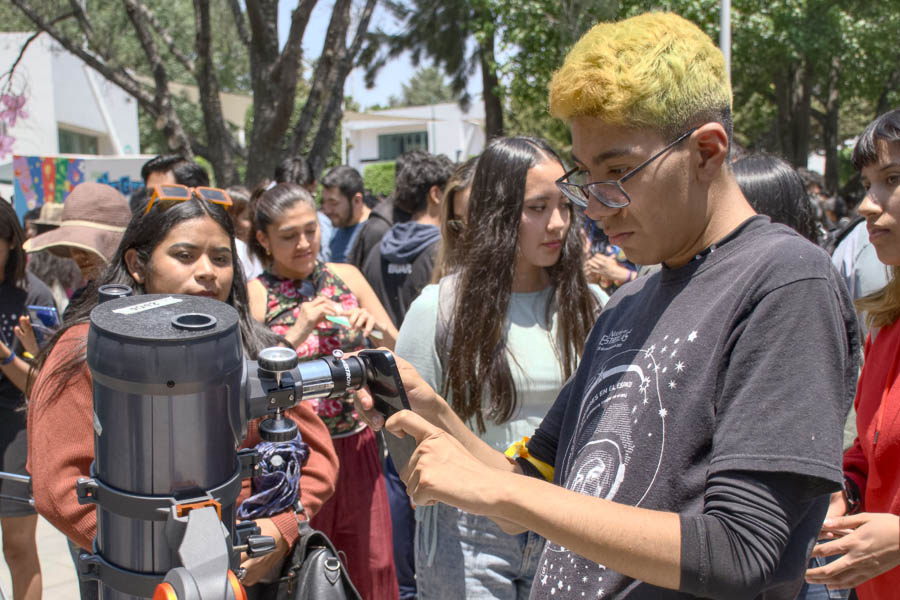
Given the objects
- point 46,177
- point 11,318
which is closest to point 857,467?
point 11,318

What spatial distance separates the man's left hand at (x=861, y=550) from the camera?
69.1 inches

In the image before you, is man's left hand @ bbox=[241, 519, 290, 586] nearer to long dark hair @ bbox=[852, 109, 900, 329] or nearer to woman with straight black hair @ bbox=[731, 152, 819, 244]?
long dark hair @ bbox=[852, 109, 900, 329]

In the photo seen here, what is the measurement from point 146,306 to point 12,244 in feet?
9.73

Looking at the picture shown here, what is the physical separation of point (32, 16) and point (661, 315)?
37.8 feet

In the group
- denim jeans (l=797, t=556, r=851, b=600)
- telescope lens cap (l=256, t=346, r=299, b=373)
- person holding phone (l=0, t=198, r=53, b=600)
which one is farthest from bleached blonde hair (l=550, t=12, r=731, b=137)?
person holding phone (l=0, t=198, r=53, b=600)

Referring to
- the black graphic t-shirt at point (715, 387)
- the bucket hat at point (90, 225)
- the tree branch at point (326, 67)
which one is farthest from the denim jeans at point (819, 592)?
the tree branch at point (326, 67)

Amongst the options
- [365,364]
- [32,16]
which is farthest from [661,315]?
[32,16]

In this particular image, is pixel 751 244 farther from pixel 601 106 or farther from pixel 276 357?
pixel 276 357

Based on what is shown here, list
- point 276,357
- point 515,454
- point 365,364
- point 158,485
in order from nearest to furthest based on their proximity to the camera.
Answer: point 158,485, point 276,357, point 365,364, point 515,454

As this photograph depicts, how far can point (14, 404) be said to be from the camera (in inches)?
140

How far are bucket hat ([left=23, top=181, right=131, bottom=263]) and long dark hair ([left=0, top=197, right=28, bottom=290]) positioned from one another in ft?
0.17

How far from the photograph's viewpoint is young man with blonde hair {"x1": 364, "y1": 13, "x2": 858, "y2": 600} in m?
1.13

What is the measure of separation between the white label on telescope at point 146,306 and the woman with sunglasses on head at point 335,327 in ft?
7.12

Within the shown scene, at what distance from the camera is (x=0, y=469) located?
3.47m
